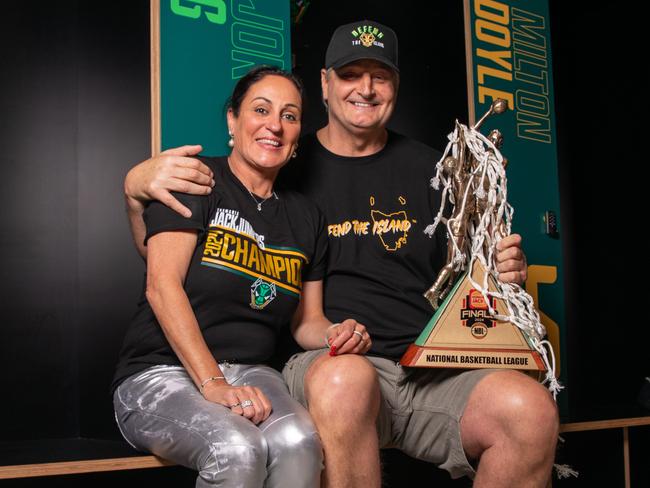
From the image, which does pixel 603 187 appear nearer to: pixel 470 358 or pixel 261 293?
pixel 470 358

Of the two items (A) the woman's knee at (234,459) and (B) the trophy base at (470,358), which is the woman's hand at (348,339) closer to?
(B) the trophy base at (470,358)

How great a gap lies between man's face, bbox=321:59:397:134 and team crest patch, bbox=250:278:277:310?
0.53 m

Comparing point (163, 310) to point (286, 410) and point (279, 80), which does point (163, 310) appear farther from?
point (279, 80)

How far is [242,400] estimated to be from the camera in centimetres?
140

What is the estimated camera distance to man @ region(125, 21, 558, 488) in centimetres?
145

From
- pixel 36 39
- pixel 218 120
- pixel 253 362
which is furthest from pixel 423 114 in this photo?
pixel 253 362

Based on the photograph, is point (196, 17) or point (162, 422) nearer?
point (162, 422)

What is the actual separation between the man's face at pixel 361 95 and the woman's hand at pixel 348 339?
57cm

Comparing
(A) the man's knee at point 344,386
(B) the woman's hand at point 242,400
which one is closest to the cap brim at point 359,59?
(A) the man's knee at point 344,386

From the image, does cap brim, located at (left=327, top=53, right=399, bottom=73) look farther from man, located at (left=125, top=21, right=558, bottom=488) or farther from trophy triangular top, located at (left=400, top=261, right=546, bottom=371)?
trophy triangular top, located at (left=400, top=261, right=546, bottom=371)

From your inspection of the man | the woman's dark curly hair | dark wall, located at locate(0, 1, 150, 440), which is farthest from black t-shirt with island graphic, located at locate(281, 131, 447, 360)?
dark wall, located at locate(0, 1, 150, 440)

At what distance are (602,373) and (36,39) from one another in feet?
11.0

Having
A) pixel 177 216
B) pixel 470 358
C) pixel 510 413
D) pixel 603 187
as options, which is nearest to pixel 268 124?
pixel 177 216

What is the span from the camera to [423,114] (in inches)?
127
